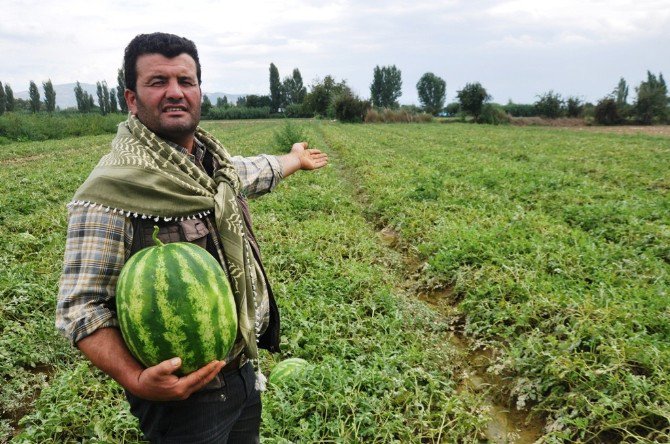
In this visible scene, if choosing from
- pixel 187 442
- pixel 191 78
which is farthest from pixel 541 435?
pixel 191 78

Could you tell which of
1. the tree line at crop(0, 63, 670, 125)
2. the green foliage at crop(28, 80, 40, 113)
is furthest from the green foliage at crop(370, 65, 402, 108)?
the green foliage at crop(28, 80, 40, 113)

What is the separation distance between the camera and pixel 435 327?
4500mm

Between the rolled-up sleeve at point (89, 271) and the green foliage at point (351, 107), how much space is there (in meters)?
53.0

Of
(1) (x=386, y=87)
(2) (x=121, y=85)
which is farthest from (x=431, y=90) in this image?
(2) (x=121, y=85)

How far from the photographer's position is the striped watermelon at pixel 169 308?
1.39 m

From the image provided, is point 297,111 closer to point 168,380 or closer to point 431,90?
point 431,90

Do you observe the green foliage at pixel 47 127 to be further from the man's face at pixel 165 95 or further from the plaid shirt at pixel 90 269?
the plaid shirt at pixel 90 269

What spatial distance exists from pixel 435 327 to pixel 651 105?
5056cm

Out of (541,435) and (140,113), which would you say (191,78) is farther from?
(541,435)

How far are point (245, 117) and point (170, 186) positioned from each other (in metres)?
82.1

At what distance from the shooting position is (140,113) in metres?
1.79

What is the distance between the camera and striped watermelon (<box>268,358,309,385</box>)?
137 inches

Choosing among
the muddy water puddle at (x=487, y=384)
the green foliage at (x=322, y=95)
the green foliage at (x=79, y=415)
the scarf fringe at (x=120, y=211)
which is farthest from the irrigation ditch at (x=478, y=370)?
the green foliage at (x=322, y=95)

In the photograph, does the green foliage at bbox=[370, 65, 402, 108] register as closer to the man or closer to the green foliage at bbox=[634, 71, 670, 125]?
the green foliage at bbox=[634, 71, 670, 125]
